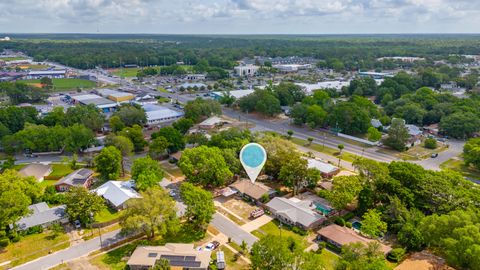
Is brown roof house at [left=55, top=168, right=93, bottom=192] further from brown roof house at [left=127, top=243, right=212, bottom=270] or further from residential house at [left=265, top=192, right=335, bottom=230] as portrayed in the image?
residential house at [left=265, top=192, right=335, bottom=230]

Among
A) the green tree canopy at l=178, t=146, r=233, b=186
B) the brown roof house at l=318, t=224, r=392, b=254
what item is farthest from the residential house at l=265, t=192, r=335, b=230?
the green tree canopy at l=178, t=146, r=233, b=186

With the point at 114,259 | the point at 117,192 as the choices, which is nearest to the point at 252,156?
the point at 117,192

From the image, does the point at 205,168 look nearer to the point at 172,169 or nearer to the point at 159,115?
the point at 172,169

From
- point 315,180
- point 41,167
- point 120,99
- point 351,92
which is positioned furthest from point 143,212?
point 351,92

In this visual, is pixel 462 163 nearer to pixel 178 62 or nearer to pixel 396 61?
pixel 396 61

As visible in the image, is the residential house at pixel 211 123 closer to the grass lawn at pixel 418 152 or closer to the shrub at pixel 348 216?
the grass lawn at pixel 418 152

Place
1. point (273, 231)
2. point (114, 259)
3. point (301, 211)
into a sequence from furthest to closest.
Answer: point (301, 211), point (273, 231), point (114, 259)

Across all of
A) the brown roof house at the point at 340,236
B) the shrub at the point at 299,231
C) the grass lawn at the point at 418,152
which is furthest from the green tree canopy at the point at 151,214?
the grass lawn at the point at 418,152
